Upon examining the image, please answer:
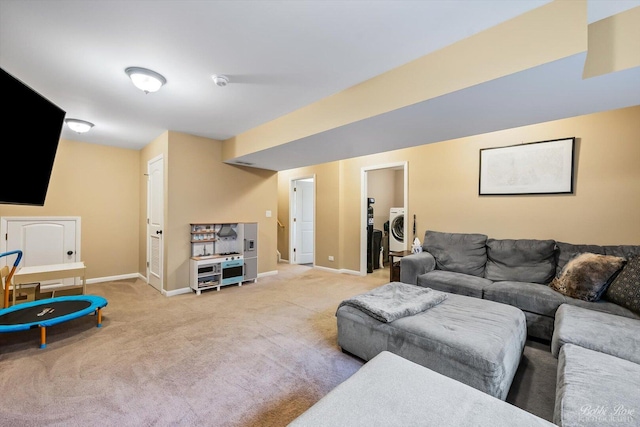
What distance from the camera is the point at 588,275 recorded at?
2.37 metres

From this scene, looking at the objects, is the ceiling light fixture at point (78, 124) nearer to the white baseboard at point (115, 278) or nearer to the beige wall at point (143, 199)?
the beige wall at point (143, 199)

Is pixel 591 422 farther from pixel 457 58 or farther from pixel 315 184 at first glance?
pixel 315 184

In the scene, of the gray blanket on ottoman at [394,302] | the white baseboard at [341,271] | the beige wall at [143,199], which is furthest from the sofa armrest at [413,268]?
the beige wall at [143,199]

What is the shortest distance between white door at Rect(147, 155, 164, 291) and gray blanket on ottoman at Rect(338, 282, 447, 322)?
3.25 m

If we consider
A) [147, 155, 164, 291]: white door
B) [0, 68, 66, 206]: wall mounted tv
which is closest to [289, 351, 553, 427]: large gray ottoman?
[0, 68, 66, 206]: wall mounted tv

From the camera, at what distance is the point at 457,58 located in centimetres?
185

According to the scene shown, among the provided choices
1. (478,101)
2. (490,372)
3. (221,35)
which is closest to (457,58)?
(478,101)

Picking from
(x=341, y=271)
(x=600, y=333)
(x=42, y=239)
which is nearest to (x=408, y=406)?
(x=600, y=333)

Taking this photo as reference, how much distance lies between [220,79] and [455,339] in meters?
2.76

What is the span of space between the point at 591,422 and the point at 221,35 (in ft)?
9.18

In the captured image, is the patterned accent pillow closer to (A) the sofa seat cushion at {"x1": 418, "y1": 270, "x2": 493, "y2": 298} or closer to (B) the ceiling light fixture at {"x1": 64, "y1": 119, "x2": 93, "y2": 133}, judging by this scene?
(A) the sofa seat cushion at {"x1": 418, "y1": 270, "x2": 493, "y2": 298}

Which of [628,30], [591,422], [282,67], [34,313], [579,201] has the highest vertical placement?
[282,67]

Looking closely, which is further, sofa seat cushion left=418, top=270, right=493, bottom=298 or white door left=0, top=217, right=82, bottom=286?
white door left=0, top=217, right=82, bottom=286

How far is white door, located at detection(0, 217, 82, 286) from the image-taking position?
11.4 ft
